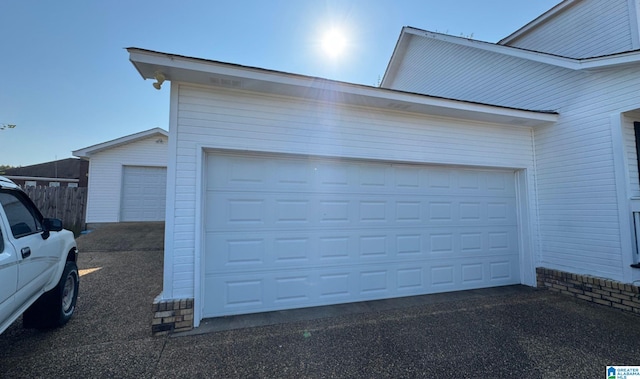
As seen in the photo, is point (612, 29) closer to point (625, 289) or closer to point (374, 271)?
point (625, 289)

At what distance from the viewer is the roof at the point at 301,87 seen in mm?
3295

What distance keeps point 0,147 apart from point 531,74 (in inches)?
580

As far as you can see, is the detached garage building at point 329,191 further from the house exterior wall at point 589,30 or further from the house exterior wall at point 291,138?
Result: the house exterior wall at point 589,30

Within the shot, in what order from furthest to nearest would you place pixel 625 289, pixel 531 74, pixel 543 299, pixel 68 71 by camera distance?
1. pixel 68 71
2. pixel 531 74
3. pixel 543 299
4. pixel 625 289

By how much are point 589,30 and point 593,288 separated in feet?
17.9

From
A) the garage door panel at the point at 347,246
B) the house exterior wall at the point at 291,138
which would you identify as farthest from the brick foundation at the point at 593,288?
the house exterior wall at the point at 291,138

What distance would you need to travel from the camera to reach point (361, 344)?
3.17 m

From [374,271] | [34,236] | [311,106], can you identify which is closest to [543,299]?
[374,271]

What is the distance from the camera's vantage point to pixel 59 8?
5.29 meters

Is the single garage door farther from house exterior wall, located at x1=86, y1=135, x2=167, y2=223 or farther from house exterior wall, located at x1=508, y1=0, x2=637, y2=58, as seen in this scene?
house exterior wall, located at x1=86, y1=135, x2=167, y2=223

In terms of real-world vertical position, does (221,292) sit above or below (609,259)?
below

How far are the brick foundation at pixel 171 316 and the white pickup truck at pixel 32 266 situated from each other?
116 centimetres

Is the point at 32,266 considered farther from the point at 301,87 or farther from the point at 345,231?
the point at 345,231

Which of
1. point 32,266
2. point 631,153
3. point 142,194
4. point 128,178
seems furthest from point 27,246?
point 128,178
